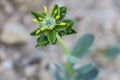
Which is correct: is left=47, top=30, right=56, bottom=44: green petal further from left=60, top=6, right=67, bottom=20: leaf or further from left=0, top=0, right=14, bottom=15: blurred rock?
left=0, top=0, right=14, bottom=15: blurred rock

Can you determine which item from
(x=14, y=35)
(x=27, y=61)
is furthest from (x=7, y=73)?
(x=14, y=35)

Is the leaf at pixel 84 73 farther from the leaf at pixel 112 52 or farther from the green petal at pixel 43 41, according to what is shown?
Answer: the green petal at pixel 43 41

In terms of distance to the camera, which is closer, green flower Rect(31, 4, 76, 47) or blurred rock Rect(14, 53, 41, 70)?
green flower Rect(31, 4, 76, 47)

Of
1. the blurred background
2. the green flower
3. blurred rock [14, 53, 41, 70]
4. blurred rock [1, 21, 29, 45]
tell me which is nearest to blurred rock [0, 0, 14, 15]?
the blurred background

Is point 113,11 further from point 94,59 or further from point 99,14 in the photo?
point 94,59

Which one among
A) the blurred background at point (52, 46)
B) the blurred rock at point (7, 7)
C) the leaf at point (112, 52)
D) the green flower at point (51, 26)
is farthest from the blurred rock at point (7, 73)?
the green flower at point (51, 26)

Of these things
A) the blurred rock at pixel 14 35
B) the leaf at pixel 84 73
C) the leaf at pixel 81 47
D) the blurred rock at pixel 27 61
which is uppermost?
the blurred rock at pixel 14 35

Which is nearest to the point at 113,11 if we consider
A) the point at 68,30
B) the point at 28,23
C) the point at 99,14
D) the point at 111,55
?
the point at 99,14
